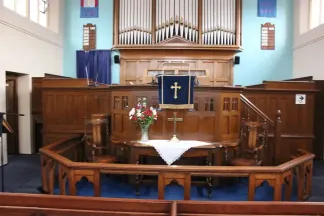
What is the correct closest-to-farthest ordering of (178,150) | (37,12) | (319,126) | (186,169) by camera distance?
(186,169)
(178,150)
(319,126)
(37,12)

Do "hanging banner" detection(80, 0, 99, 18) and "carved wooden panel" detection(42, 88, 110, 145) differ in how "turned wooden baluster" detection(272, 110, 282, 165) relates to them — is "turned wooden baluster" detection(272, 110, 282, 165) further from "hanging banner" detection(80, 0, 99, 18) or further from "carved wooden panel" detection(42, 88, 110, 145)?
"hanging banner" detection(80, 0, 99, 18)

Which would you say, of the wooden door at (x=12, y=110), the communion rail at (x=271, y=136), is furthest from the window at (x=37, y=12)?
the communion rail at (x=271, y=136)

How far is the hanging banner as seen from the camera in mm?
8891

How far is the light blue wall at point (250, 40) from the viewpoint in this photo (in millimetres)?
8680

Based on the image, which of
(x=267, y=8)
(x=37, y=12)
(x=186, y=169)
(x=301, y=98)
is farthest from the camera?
(x=267, y=8)

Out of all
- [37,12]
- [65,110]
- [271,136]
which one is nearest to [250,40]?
[271,136]

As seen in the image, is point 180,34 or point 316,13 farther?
point 180,34

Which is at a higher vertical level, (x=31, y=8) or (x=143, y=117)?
(x=31, y=8)

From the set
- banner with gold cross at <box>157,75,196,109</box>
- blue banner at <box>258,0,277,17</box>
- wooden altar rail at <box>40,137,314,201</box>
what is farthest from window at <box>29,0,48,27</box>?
blue banner at <box>258,0,277,17</box>

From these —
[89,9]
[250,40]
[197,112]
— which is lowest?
[197,112]

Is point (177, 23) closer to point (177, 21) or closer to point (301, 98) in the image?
point (177, 21)

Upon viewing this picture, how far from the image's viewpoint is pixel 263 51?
8.73 metres

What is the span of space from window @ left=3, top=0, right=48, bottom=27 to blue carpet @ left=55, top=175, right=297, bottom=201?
4593 mm

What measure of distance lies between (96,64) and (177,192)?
5.48m
